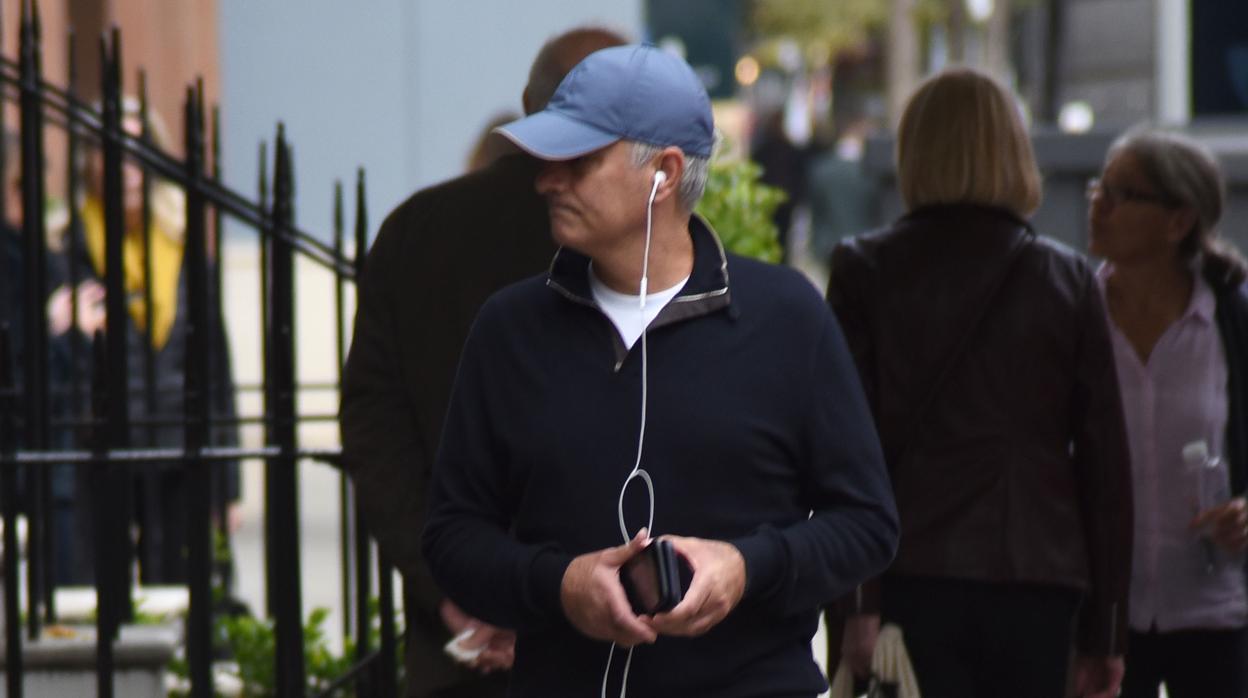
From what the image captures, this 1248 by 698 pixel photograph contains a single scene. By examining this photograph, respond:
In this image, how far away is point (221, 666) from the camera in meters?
5.79

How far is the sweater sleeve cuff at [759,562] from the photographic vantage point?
2635 millimetres

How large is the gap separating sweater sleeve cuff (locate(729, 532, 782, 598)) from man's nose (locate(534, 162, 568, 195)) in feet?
1.74

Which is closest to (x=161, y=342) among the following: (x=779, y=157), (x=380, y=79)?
(x=380, y=79)

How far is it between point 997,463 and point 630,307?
4.78ft

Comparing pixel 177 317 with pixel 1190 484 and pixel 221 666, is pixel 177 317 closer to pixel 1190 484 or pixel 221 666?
pixel 221 666

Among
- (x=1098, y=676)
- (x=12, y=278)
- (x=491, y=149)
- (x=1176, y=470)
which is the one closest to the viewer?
(x=1098, y=676)

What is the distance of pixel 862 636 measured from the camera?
4125mm

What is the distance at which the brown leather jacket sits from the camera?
13.3 ft

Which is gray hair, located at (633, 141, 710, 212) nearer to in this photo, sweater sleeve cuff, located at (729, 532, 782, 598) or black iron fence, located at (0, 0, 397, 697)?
sweater sleeve cuff, located at (729, 532, 782, 598)

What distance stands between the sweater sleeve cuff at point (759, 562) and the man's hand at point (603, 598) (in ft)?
0.44

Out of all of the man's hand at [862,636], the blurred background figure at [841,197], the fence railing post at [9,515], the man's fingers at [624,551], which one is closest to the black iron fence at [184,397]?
the fence railing post at [9,515]

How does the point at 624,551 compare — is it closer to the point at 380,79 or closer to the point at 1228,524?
the point at 1228,524

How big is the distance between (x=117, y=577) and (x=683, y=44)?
2676 cm

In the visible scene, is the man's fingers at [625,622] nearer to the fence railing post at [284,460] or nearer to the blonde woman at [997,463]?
the blonde woman at [997,463]
